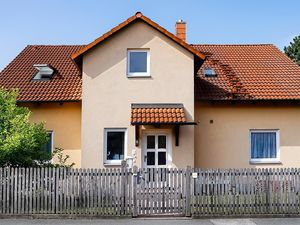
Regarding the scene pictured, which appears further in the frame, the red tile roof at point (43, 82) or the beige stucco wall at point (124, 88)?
the red tile roof at point (43, 82)

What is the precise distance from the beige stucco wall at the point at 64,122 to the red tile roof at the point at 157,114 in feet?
11.0

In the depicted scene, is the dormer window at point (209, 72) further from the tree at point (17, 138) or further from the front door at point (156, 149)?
the tree at point (17, 138)

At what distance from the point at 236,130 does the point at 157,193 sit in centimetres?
718

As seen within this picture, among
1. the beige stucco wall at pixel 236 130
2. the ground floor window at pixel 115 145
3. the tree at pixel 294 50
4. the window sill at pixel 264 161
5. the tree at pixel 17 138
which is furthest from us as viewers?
the tree at pixel 294 50

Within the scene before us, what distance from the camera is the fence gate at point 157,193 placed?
424 inches

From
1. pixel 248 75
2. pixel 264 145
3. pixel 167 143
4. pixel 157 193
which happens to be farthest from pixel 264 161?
pixel 157 193

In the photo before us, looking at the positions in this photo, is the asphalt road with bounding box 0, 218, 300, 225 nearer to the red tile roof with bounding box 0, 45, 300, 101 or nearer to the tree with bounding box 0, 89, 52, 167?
the tree with bounding box 0, 89, 52, 167

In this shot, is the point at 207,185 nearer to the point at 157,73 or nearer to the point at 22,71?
the point at 157,73

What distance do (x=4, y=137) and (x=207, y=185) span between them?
6.50 m

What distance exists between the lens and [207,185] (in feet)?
35.8

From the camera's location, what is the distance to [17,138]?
38.4 feet

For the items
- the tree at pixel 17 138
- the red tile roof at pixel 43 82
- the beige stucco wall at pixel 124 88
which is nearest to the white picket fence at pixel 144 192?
the tree at pixel 17 138

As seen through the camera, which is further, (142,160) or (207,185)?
(142,160)

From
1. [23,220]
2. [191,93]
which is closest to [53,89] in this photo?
[191,93]
